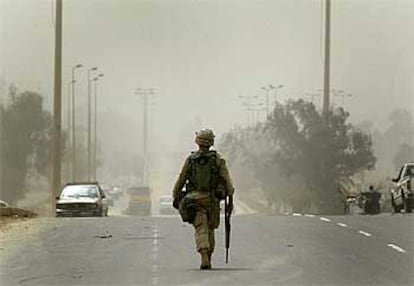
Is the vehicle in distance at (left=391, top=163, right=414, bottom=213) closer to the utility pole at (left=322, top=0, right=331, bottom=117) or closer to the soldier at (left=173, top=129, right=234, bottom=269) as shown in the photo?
the utility pole at (left=322, top=0, right=331, bottom=117)

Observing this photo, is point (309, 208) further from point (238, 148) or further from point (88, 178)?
point (88, 178)

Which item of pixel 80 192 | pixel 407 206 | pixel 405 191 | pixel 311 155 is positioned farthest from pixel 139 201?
pixel 407 206

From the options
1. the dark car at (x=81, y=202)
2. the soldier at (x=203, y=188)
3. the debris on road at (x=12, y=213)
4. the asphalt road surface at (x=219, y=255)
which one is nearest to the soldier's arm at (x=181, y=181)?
the soldier at (x=203, y=188)

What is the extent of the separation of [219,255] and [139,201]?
5404 cm

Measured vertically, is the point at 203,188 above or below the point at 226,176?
below

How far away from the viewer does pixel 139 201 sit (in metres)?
73.1

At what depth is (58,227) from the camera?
90.2 ft

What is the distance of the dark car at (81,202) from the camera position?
4103 cm

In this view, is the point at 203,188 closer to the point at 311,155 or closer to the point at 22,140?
the point at 311,155

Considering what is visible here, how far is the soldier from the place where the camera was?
51.4 ft

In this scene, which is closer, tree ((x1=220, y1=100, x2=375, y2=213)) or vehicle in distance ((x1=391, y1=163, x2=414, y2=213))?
vehicle in distance ((x1=391, y1=163, x2=414, y2=213))

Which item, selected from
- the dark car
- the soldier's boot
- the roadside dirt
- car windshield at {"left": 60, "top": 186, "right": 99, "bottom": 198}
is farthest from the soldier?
car windshield at {"left": 60, "top": 186, "right": 99, "bottom": 198}

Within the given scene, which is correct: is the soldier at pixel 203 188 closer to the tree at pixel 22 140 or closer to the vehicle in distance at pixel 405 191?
the vehicle in distance at pixel 405 191

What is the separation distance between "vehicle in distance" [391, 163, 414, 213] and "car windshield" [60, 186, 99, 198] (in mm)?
11305
